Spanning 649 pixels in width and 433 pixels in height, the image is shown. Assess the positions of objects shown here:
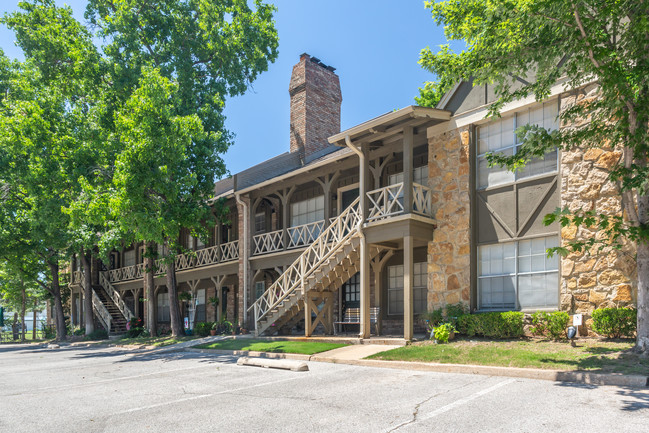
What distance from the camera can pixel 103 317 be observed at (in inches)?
1238

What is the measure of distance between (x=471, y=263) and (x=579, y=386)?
6117 mm

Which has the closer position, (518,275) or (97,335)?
(518,275)

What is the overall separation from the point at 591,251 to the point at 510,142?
11.9ft

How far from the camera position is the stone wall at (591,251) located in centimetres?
1071

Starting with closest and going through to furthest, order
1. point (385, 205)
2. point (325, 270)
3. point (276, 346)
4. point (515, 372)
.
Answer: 1. point (515, 372)
2. point (385, 205)
3. point (276, 346)
4. point (325, 270)

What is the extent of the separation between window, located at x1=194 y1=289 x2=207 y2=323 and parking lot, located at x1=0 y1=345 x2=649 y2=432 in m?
16.7

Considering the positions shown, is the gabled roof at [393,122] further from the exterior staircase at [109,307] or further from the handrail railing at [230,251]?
the exterior staircase at [109,307]

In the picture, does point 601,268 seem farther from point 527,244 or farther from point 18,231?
point 18,231

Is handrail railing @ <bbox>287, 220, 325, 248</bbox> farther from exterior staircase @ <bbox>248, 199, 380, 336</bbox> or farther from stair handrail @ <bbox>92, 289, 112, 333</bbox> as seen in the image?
stair handrail @ <bbox>92, 289, 112, 333</bbox>

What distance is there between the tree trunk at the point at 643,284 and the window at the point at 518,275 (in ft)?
9.24

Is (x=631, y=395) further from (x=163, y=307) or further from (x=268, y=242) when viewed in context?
(x=163, y=307)

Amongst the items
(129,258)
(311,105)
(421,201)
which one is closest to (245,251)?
(311,105)

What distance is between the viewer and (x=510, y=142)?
43.7 feet

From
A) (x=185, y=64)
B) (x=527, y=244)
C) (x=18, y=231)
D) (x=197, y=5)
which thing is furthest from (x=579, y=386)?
(x=18, y=231)
